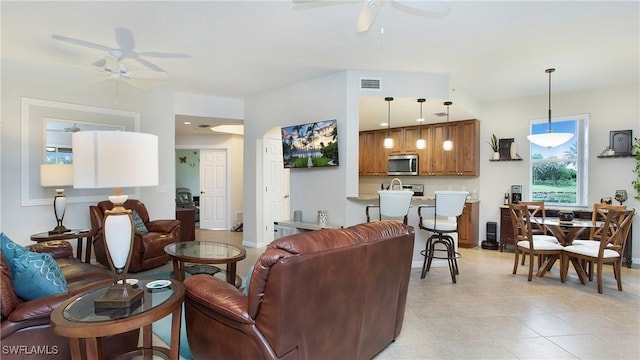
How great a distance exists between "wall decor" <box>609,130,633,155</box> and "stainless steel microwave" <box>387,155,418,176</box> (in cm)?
303

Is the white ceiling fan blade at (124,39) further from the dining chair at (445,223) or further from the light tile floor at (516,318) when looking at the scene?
the dining chair at (445,223)

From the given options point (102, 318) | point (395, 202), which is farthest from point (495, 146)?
point (102, 318)

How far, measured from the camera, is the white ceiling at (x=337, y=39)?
8.83ft

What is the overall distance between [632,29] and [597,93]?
246 centimetres

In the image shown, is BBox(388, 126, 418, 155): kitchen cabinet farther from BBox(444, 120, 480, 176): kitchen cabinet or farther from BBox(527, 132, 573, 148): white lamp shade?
BBox(527, 132, 573, 148): white lamp shade

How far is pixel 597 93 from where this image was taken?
16.5 ft

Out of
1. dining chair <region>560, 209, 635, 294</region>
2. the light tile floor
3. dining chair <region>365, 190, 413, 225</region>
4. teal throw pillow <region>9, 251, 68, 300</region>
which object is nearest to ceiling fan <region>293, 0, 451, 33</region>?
dining chair <region>365, 190, 413, 225</region>

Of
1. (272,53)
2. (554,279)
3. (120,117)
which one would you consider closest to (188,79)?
(120,117)

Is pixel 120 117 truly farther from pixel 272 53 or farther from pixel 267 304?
pixel 267 304

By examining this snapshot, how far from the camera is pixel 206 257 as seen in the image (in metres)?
3.09

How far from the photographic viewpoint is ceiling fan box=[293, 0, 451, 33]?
2188 mm

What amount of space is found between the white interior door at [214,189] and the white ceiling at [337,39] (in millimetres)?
3260

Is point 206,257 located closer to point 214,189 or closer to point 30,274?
point 30,274

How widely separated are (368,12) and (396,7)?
0.29m
